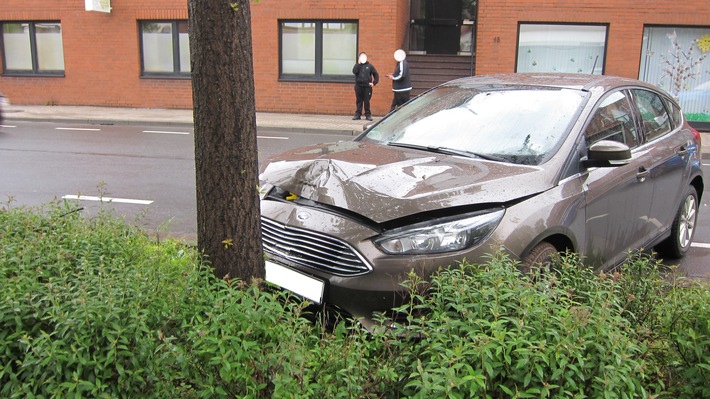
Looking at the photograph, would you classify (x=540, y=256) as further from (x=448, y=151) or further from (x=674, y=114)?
(x=674, y=114)

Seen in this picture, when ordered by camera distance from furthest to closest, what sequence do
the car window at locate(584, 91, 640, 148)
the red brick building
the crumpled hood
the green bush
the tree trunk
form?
the red brick building, the car window at locate(584, 91, 640, 148), the crumpled hood, the tree trunk, the green bush

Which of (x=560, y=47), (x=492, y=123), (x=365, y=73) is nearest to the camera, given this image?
(x=492, y=123)

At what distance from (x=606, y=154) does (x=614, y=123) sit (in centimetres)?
73

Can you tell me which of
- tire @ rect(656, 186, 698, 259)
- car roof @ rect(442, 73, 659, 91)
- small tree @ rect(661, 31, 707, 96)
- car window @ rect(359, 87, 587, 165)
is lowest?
tire @ rect(656, 186, 698, 259)

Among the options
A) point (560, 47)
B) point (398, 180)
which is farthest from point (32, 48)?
point (398, 180)

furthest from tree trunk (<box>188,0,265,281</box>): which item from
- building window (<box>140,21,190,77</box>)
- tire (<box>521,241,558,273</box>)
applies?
building window (<box>140,21,190,77</box>)

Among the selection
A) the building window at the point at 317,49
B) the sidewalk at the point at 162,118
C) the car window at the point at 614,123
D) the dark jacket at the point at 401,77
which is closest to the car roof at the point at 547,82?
the car window at the point at 614,123

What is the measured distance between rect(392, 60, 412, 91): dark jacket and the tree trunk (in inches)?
532

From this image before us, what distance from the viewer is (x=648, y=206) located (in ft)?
15.3

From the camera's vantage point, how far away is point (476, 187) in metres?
3.45

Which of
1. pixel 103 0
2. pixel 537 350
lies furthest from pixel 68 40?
pixel 537 350

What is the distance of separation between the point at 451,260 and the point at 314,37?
53.1 ft

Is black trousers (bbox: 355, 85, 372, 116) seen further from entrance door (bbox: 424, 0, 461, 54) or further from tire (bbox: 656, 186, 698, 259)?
tire (bbox: 656, 186, 698, 259)

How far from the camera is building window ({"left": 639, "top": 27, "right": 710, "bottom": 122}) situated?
53.6 feet
